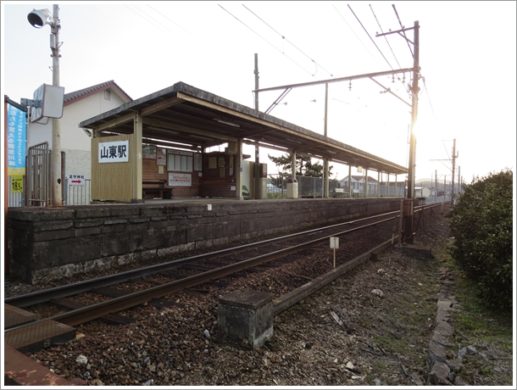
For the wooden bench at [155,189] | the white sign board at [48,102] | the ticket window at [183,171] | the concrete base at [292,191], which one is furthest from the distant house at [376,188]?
the white sign board at [48,102]

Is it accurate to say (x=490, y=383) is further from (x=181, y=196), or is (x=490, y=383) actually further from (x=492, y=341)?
(x=181, y=196)

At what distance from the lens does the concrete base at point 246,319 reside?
431cm

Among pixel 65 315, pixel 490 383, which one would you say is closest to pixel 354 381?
pixel 490 383

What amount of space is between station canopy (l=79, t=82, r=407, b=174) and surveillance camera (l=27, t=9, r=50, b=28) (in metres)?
2.94

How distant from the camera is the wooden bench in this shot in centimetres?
1365

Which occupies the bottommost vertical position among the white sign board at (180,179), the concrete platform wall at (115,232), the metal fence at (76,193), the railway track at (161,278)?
the railway track at (161,278)

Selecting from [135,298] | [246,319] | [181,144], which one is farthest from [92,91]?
[246,319]

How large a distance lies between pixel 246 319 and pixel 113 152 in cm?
864

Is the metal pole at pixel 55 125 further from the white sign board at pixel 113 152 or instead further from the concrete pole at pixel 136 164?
the white sign board at pixel 113 152

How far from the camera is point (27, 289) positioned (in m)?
6.05

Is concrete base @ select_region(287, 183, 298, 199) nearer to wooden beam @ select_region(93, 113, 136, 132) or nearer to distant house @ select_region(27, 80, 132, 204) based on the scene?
wooden beam @ select_region(93, 113, 136, 132)

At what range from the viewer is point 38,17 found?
7.24 metres

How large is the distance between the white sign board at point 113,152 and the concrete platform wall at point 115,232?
99.6 inches

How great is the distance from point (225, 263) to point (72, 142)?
18.9 m
